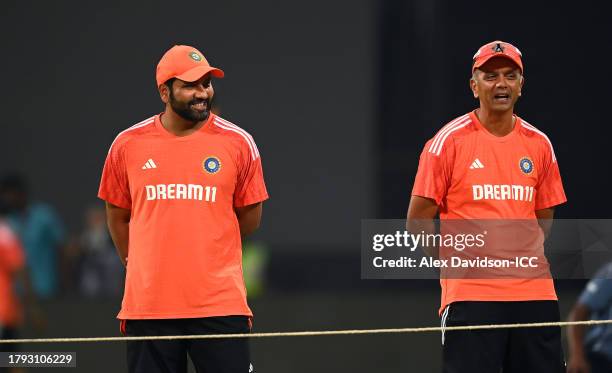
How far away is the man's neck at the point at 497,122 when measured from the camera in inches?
239

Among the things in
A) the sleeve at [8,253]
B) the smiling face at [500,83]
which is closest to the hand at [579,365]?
the smiling face at [500,83]

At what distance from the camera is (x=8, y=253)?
914 cm

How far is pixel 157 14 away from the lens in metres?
13.2

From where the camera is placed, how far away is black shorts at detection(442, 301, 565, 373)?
19.2ft

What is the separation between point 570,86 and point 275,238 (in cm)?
313

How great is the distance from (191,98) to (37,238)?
213 inches

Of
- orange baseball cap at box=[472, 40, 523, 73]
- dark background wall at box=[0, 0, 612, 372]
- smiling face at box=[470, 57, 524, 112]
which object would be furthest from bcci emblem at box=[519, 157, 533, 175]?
dark background wall at box=[0, 0, 612, 372]

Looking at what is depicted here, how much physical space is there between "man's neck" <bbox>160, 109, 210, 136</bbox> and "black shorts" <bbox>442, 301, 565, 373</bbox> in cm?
135

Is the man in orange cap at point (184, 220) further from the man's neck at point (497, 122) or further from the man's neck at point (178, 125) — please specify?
the man's neck at point (497, 122)

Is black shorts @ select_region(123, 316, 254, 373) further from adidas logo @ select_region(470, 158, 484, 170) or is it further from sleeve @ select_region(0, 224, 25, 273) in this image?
sleeve @ select_region(0, 224, 25, 273)

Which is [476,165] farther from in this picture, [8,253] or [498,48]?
[8,253]

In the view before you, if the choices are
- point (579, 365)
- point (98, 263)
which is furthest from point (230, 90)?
point (579, 365)

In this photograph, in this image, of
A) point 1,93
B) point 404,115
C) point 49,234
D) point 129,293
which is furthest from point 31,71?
point 129,293

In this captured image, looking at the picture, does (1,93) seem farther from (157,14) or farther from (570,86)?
(570,86)
